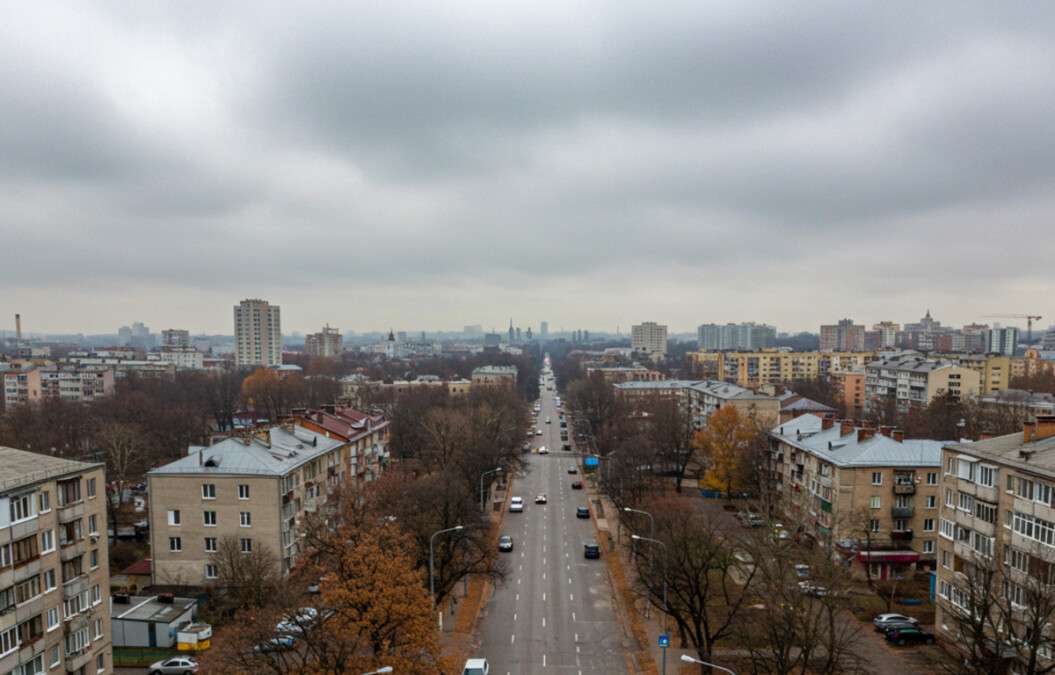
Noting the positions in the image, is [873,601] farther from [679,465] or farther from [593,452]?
[593,452]

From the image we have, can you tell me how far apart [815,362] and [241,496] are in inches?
6889

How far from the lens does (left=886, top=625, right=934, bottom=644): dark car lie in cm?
4100

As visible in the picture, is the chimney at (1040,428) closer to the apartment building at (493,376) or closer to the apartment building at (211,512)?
the apartment building at (211,512)

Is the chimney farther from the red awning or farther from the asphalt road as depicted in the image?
the asphalt road

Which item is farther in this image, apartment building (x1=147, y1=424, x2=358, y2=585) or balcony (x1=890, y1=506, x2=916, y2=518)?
balcony (x1=890, y1=506, x2=916, y2=518)

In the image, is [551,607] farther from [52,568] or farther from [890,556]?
[52,568]

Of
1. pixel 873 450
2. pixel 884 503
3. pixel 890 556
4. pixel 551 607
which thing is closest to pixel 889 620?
pixel 890 556

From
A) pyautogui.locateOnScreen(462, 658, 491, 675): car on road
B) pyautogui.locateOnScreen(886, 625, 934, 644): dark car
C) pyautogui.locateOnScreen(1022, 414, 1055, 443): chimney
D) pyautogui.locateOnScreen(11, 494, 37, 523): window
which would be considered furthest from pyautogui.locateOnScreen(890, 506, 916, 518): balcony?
pyautogui.locateOnScreen(11, 494, 37, 523): window

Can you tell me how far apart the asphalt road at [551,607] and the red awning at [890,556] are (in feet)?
59.7

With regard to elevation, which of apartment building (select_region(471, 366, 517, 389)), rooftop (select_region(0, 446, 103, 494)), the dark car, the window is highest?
rooftop (select_region(0, 446, 103, 494))

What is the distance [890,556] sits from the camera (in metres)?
51.9

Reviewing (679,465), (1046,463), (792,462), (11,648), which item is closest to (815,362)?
(679,465)

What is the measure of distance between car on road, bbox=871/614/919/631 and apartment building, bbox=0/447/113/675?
41.8m

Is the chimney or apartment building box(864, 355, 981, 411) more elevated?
A: the chimney
